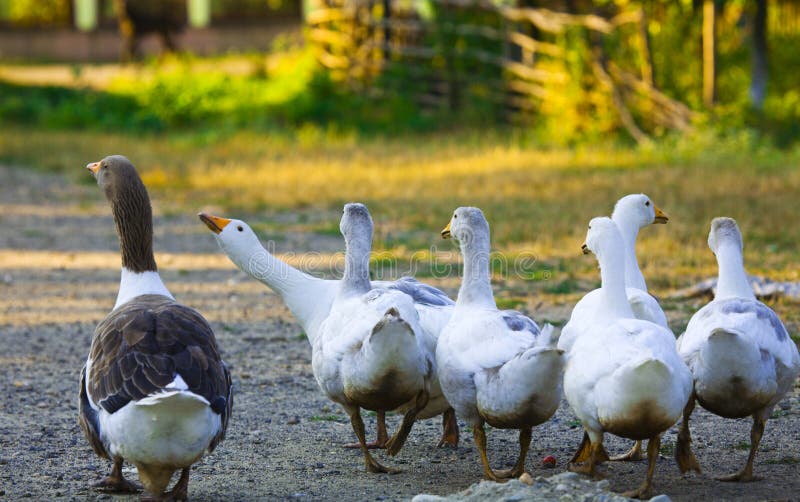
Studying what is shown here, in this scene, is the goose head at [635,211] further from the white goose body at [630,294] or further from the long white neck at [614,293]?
the long white neck at [614,293]

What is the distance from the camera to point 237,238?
652 centimetres

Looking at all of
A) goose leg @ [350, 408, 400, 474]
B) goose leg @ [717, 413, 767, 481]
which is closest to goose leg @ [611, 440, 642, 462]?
goose leg @ [717, 413, 767, 481]

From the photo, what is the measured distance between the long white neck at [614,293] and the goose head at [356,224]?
4.68 feet

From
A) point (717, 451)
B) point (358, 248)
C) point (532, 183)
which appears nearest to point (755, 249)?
point (532, 183)

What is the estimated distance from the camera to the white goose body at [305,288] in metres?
6.14

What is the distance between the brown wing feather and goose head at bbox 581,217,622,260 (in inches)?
77.9

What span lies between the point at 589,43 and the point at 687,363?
Result: 1333 centimetres

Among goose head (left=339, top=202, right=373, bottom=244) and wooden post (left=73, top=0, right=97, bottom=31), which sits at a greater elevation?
wooden post (left=73, top=0, right=97, bottom=31)

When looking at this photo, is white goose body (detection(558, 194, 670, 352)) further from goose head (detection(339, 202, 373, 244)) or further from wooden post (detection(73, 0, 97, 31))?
wooden post (detection(73, 0, 97, 31))

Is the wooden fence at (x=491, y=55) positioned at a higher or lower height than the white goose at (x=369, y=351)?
higher

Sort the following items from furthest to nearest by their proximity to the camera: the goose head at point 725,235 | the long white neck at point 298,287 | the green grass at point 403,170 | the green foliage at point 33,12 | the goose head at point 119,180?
the green foliage at point 33,12
the green grass at point 403,170
the long white neck at point 298,287
the goose head at point 119,180
the goose head at point 725,235

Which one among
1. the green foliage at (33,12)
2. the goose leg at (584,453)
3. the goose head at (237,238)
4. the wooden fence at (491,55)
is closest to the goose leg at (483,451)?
the goose leg at (584,453)

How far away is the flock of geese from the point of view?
484cm

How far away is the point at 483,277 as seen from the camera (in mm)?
5777
